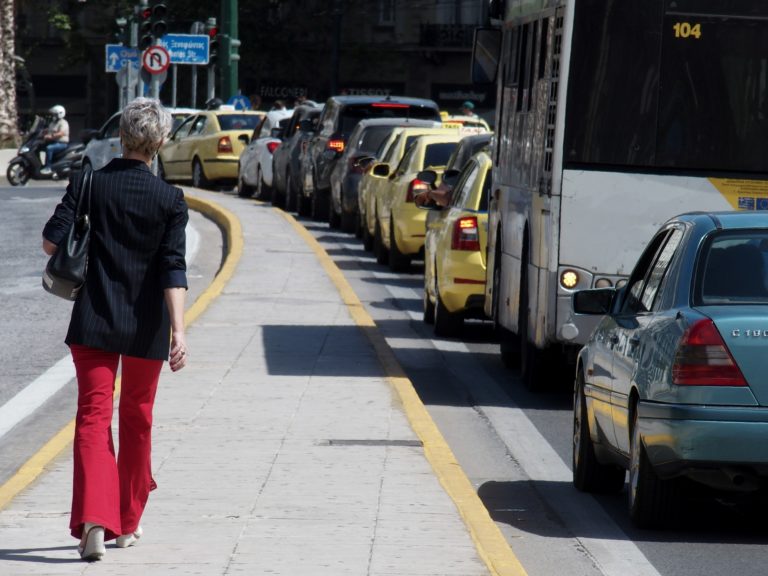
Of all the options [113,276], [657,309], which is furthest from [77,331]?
[657,309]

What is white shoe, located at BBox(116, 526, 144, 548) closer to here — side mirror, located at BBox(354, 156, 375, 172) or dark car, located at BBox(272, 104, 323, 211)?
side mirror, located at BBox(354, 156, 375, 172)

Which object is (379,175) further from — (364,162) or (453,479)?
(453,479)

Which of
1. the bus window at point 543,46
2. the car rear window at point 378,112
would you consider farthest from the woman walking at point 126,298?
the car rear window at point 378,112

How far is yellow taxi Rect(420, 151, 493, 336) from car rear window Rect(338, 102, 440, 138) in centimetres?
1262

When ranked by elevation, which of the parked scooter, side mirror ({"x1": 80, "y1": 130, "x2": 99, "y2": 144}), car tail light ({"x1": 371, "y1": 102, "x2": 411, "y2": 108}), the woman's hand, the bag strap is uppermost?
the bag strap

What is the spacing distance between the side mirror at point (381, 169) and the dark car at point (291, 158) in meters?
8.23

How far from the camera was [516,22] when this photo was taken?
14.3 meters

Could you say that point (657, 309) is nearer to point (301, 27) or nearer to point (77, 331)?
point (77, 331)

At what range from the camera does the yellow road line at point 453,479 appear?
6.86 metres

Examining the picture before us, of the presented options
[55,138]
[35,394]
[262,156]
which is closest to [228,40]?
[55,138]

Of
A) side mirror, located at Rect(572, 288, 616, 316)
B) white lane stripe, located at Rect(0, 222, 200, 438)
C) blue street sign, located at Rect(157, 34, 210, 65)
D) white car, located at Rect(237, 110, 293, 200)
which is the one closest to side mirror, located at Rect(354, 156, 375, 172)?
white car, located at Rect(237, 110, 293, 200)

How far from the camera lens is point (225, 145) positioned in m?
38.4

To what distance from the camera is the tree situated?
1897 inches

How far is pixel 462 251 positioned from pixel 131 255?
8.85 m
